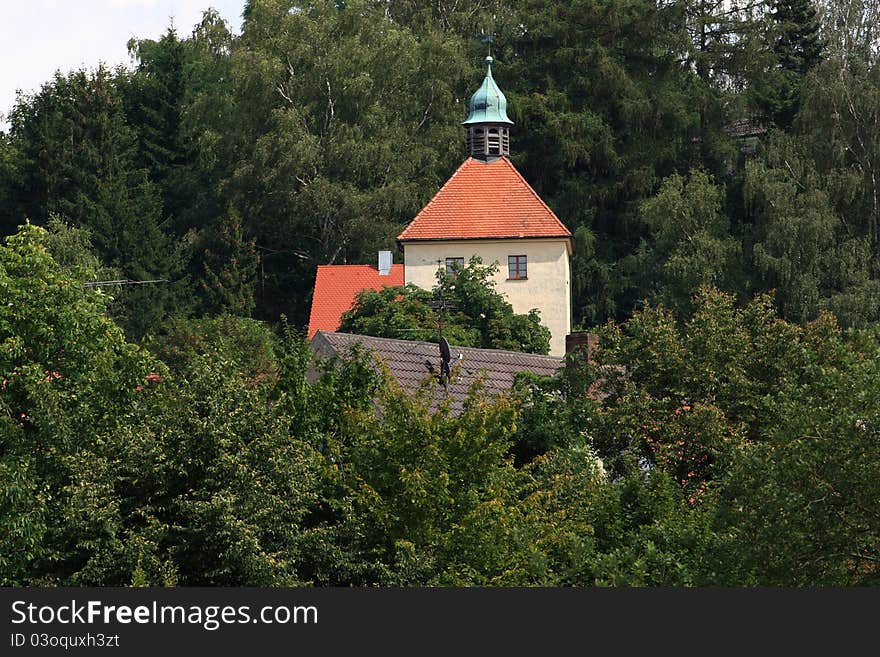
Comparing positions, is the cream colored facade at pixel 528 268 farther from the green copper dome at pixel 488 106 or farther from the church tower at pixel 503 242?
the green copper dome at pixel 488 106

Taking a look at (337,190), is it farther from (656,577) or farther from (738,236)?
(656,577)

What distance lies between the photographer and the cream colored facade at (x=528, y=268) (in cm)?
6159

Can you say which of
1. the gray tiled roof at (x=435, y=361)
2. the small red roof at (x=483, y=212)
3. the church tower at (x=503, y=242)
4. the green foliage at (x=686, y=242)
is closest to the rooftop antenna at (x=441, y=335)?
the gray tiled roof at (x=435, y=361)

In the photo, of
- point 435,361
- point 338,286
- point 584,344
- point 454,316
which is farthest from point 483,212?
point 435,361

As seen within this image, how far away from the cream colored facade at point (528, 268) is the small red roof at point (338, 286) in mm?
1848

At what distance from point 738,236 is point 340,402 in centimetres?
3754

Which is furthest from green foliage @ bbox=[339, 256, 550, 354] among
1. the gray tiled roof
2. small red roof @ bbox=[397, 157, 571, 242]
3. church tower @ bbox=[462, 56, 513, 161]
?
church tower @ bbox=[462, 56, 513, 161]

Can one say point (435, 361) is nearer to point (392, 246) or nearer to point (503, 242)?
point (503, 242)

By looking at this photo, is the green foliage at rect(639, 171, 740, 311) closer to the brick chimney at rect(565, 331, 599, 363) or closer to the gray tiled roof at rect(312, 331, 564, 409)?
the brick chimney at rect(565, 331, 599, 363)

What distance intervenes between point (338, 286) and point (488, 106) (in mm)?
8843

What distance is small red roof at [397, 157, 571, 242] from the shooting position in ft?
205

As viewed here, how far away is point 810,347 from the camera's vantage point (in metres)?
34.1

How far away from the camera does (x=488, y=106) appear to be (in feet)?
225

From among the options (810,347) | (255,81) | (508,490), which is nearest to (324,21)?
(255,81)
